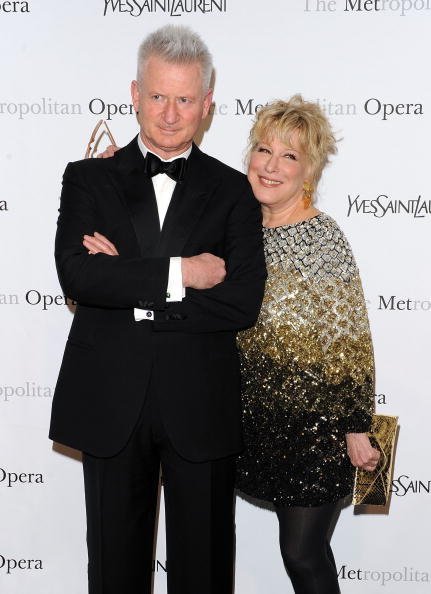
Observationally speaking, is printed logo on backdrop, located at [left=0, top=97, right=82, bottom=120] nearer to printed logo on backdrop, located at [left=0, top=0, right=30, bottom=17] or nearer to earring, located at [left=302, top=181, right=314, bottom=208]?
printed logo on backdrop, located at [left=0, top=0, right=30, bottom=17]

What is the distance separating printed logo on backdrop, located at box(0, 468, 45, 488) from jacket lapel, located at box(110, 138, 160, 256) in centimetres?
140

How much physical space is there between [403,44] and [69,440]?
1823 millimetres

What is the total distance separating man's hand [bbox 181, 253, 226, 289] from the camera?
2.14 m

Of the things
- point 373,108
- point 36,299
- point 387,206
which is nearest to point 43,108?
point 36,299

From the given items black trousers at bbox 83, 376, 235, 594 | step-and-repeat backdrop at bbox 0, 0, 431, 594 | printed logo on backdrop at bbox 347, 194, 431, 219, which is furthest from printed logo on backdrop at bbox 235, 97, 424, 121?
black trousers at bbox 83, 376, 235, 594

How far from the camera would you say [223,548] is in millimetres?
2346

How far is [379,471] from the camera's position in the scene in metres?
2.43

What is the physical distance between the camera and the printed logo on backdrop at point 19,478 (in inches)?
125

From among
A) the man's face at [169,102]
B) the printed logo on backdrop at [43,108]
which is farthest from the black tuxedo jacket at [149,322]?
the printed logo on backdrop at [43,108]

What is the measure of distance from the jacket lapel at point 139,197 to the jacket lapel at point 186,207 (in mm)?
31

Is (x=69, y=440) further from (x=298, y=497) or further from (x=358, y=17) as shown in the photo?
(x=358, y=17)

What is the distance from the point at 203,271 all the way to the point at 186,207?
0.68 ft

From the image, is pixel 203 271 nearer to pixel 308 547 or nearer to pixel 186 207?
pixel 186 207

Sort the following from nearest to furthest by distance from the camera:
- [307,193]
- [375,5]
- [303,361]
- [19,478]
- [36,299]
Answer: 1. [303,361]
2. [307,193]
3. [375,5]
4. [36,299]
5. [19,478]
